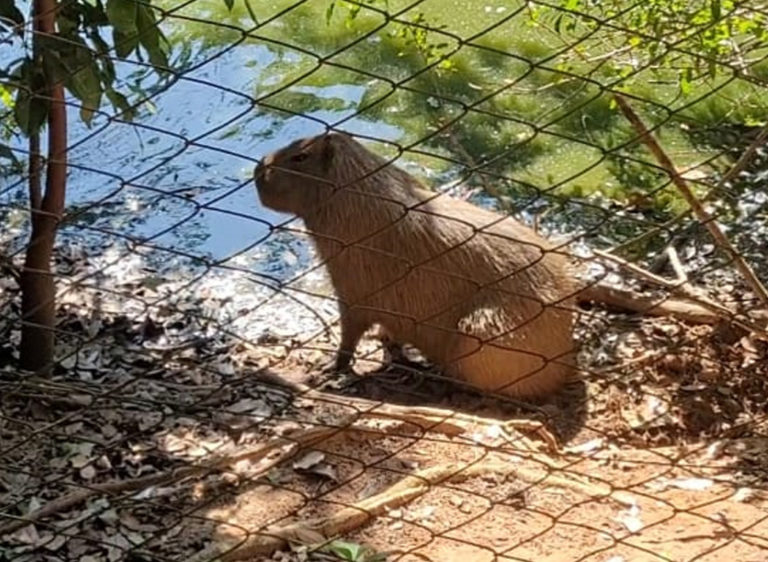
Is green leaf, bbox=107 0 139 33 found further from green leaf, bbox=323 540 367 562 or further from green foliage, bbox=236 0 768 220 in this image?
green foliage, bbox=236 0 768 220

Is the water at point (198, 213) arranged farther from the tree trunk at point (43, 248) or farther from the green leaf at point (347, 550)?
the green leaf at point (347, 550)

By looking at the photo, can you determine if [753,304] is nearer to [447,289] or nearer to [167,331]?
[447,289]

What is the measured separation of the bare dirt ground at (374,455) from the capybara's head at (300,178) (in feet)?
1.77

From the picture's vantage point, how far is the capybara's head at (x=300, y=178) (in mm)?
4309

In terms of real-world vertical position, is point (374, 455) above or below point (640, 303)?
below

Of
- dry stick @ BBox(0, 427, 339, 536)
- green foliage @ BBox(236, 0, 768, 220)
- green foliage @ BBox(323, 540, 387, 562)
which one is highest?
green foliage @ BBox(236, 0, 768, 220)

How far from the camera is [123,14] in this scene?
2746 millimetres

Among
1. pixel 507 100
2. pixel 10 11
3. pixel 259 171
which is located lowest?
pixel 259 171

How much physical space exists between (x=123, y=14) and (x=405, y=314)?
204cm

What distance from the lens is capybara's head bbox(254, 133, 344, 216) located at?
431 cm

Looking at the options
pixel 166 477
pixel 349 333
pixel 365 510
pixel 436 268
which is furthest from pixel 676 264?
pixel 166 477

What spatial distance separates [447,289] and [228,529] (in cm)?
161

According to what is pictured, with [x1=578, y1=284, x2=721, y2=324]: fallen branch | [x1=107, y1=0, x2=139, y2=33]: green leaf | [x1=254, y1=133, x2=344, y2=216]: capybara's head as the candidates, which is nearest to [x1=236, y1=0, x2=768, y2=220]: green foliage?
[x1=578, y1=284, x2=721, y2=324]: fallen branch

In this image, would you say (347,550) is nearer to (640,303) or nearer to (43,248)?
(43,248)
